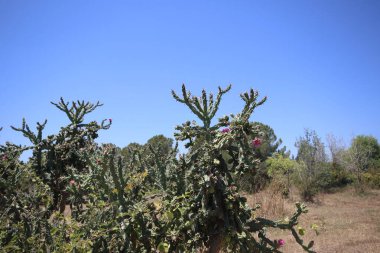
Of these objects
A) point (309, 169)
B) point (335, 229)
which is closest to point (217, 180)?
point (335, 229)

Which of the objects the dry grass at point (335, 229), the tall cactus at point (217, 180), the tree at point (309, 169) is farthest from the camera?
the tree at point (309, 169)

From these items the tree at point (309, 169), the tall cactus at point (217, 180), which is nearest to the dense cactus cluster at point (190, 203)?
the tall cactus at point (217, 180)

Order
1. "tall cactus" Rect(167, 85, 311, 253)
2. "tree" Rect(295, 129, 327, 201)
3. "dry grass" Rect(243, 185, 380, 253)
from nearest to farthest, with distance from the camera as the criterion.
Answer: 1. "tall cactus" Rect(167, 85, 311, 253)
2. "dry grass" Rect(243, 185, 380, 253)
3. "tree" Rect(295, 129, 327, 201)

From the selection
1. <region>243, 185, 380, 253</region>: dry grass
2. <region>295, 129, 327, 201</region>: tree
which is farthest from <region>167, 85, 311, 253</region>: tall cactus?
Result: <region>295, 129, 327, 201</region>: tree

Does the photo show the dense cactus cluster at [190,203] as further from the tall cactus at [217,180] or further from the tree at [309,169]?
the tree at [309,169]

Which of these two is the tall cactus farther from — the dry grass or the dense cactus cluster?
the dry grass

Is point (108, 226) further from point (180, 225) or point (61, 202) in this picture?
point (61, 202)

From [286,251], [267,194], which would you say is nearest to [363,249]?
[286,251]

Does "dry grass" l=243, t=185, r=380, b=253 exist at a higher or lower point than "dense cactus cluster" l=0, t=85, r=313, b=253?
lower

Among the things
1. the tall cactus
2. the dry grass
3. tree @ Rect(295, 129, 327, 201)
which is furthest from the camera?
tree @ Rect(295, 129, 327, 201)

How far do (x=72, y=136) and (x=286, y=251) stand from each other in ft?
17.0

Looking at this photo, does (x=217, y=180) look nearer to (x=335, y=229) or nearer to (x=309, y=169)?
(x=335, y=229)

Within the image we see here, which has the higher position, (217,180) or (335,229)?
(217,180)

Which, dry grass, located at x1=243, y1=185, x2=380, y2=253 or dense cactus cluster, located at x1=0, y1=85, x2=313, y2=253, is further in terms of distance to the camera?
dry grass, located at x1=243, y1=185, x2=380, y2=253
